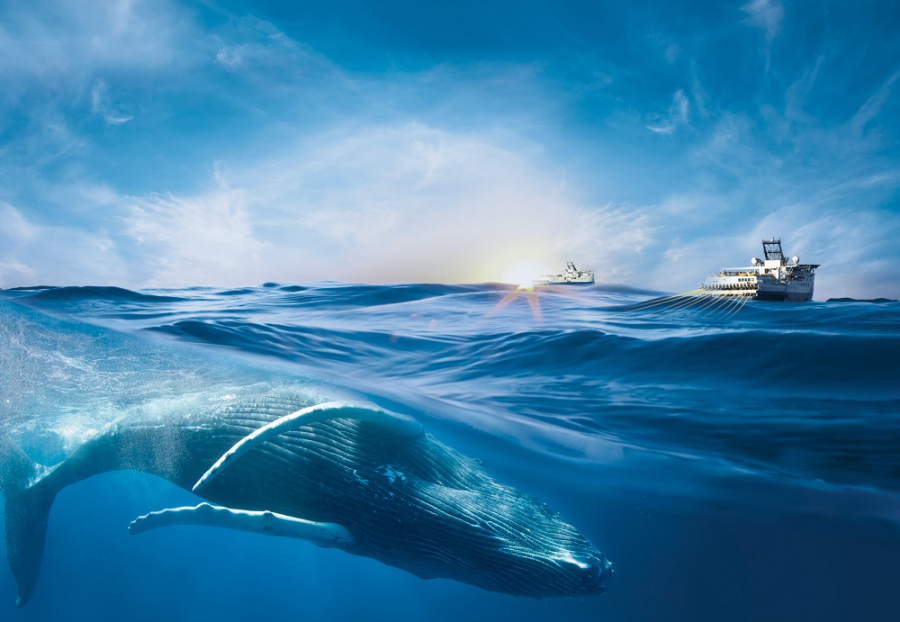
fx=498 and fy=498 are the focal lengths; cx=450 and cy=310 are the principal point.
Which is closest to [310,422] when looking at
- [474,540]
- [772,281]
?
[474,540]

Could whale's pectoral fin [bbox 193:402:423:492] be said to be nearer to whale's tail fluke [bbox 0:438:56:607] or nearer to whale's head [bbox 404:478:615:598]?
whale's head [bbox 404:478:615:598]

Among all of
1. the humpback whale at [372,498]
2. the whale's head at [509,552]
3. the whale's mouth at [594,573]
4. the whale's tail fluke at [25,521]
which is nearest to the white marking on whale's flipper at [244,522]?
the humpback whale at [372,498]

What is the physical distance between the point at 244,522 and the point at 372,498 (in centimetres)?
135

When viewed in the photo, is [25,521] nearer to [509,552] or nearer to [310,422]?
[310,422]

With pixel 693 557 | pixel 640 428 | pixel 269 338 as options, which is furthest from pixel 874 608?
pixel 269 338

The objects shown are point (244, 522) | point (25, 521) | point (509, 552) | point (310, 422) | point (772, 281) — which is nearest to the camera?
point (244, 522)

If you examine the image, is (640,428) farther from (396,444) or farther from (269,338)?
(269,338)

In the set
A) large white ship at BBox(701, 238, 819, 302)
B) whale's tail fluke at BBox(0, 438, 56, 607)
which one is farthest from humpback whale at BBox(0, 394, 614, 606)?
large white ship at BBox(701, 238, 819, 302)

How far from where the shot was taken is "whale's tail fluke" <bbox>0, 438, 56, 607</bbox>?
8164 mm

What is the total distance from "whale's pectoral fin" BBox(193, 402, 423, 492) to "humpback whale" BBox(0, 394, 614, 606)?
0.01 m

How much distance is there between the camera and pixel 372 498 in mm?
4840

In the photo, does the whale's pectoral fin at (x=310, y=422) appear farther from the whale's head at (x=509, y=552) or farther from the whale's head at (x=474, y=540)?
the whale's head at (x=509, y=552)

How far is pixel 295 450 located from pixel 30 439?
45.6 ft

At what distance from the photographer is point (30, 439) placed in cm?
1405
